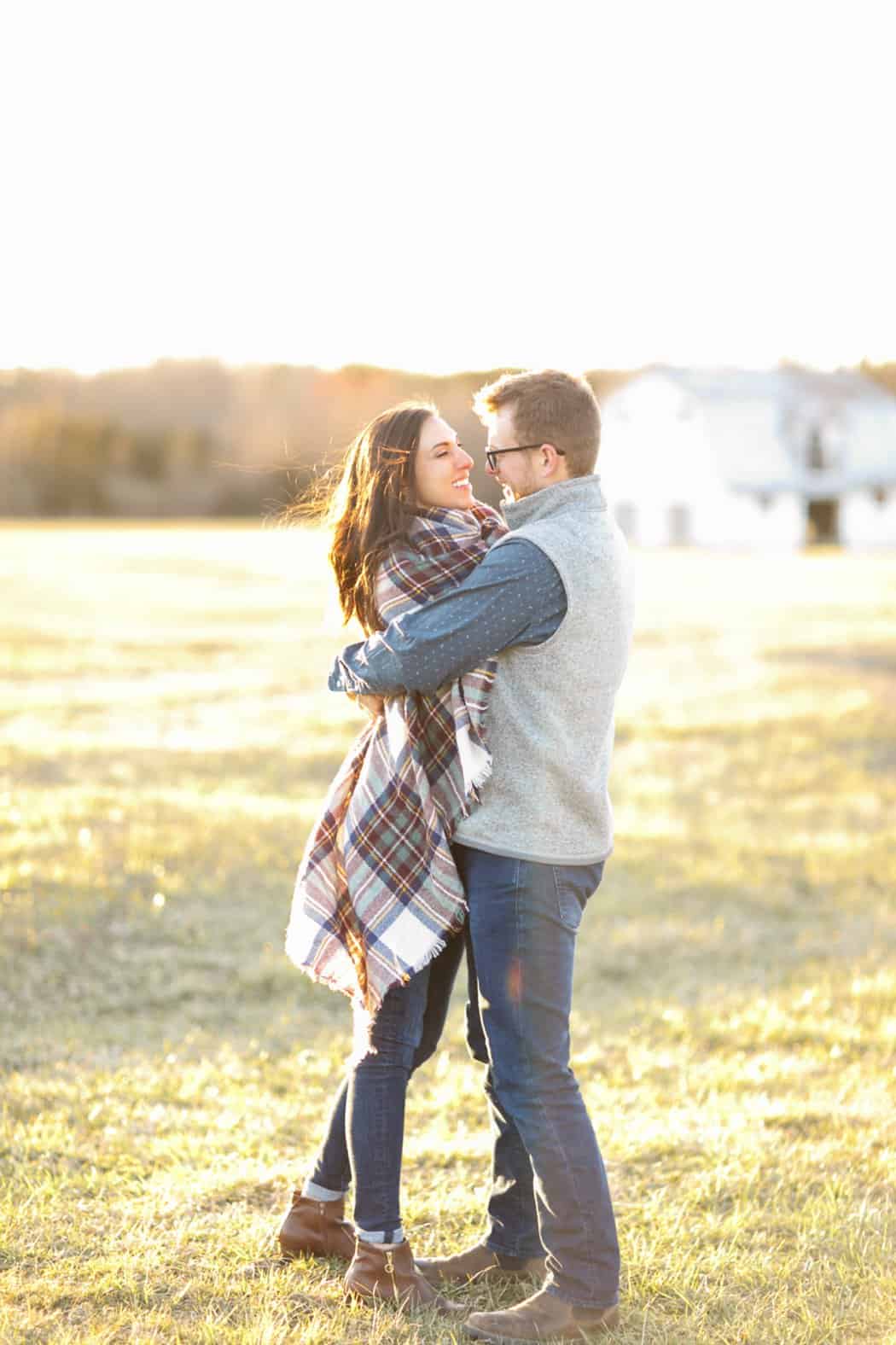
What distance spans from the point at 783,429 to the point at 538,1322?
5269 cm

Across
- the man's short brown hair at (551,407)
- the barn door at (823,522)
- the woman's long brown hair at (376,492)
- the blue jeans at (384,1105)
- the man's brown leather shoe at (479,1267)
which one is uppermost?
the man's short brown hair at (551,407)

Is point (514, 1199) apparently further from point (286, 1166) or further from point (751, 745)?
point (751, 745)

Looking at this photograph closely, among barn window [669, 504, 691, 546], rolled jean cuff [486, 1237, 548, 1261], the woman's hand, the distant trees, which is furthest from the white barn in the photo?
the woman's hand

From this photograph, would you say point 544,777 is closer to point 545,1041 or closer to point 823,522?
point 545,1041

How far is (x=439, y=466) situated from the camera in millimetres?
3217

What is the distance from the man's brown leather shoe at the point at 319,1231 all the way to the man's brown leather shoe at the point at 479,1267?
0.19 metres

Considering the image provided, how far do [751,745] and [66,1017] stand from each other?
28.0 ft

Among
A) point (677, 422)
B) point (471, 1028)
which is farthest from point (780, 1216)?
point (677, 422)

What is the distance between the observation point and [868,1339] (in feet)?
11.3

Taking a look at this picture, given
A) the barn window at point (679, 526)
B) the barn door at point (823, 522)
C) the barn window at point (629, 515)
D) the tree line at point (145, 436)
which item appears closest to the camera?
the barn window at point (679, 526)

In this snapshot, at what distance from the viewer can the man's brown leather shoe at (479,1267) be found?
11.8 feet

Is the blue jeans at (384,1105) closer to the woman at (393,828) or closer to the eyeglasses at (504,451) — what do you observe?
the woman at (393,828)

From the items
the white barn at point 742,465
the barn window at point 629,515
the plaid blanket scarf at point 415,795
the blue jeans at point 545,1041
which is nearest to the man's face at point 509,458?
the plaid blanket scarf at point 415,795

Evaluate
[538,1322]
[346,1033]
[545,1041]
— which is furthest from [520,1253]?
[346,1033]
